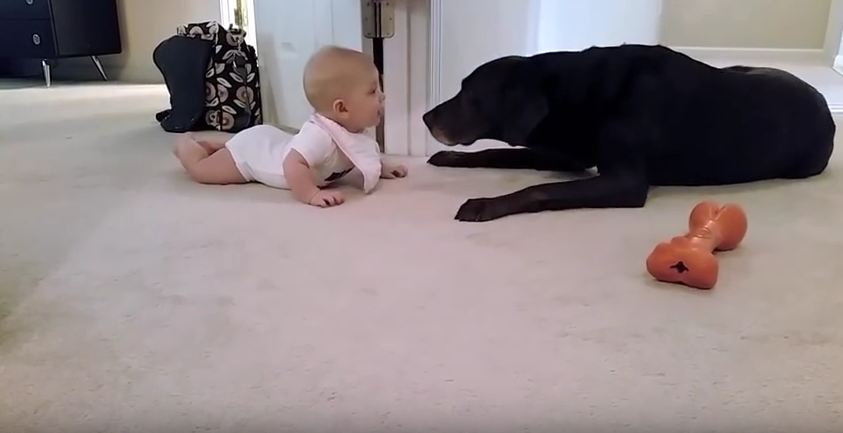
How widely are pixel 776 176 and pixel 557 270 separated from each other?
2.62ft

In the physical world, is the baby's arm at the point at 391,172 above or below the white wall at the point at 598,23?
below

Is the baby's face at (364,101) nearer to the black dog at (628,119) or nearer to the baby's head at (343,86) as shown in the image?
the baby's head at (343,86)

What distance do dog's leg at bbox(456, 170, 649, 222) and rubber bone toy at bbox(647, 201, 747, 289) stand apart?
0.88 ft

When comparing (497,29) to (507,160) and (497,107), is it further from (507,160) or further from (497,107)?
(497,107)

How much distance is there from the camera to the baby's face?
150cm

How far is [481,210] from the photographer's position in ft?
4.37

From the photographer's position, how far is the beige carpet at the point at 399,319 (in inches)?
29.5

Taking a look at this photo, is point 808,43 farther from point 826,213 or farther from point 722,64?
point 826,213

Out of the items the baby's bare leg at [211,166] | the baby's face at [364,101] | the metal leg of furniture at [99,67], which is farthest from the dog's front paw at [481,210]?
the metal leg of furniture at [99,67]

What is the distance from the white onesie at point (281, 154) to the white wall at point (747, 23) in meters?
3.37

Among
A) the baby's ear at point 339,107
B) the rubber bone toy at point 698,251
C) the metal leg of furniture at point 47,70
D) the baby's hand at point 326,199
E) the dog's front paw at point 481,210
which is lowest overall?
the metal leg of furniture at point 47,70

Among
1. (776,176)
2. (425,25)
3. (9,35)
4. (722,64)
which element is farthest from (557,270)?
(722,64)

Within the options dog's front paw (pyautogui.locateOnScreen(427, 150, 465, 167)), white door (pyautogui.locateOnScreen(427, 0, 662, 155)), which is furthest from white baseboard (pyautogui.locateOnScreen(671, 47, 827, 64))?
dog's front paw (pyautogui.locateOnScreen(427, 150, 465, 167))

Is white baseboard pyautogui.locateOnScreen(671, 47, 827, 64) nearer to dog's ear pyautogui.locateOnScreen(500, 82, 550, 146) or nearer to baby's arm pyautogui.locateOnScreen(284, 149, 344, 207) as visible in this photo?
dog's ear pyautogui.locateOnScreen(500, 82, 550, 146)
